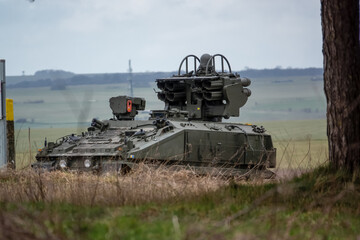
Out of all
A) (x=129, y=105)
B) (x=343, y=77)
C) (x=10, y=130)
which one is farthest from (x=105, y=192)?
(x=129, y=105)

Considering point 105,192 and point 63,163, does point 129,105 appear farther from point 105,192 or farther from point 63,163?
point 105,192

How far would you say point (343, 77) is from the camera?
1143 cm

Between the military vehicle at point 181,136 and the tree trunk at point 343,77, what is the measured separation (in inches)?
160

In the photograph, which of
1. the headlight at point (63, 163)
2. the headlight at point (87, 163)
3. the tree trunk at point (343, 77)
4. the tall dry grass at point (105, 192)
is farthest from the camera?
the headlight at point (63, 163)

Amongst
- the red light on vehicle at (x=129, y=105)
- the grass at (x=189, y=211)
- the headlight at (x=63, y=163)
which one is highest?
the red light on vehicle at (x=129, y=105)

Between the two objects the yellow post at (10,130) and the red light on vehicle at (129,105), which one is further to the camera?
the red light on vehicle at (129,105)

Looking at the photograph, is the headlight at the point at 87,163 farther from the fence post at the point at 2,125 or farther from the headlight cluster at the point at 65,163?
the fence post at the point at 2,125

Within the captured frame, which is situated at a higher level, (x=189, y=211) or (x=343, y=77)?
(x=343, y=77)

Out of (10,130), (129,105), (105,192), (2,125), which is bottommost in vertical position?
(105,192)

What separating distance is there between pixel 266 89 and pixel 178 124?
11855cm

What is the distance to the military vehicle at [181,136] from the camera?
15.9 meters

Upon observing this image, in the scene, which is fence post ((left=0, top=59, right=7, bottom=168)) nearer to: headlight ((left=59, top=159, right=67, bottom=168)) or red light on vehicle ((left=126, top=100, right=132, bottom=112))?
headlight ((left=59, top=159, right=67, bottom=168))

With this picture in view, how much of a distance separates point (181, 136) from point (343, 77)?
18.6ft

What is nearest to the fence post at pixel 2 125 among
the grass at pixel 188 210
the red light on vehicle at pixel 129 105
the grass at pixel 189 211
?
the red light on vehicle at pixel 129 105
